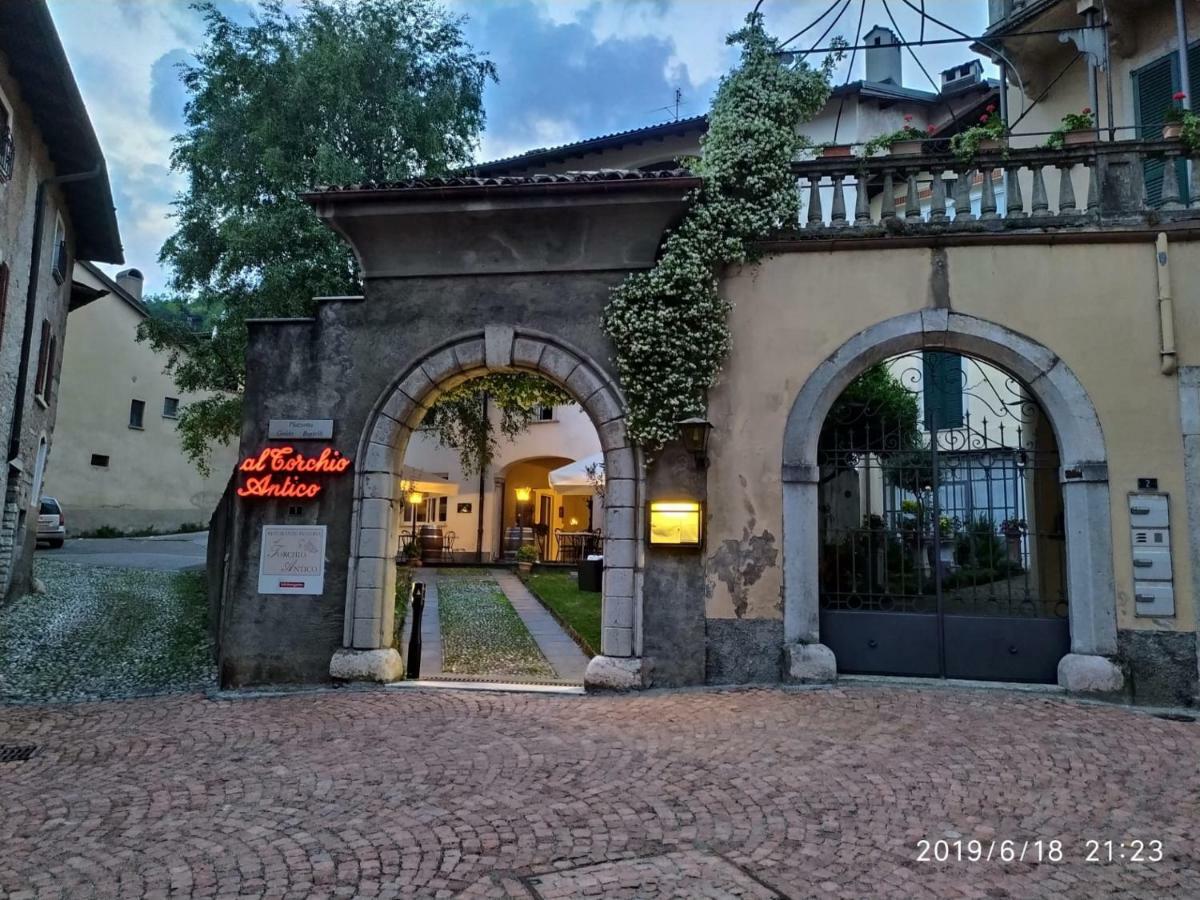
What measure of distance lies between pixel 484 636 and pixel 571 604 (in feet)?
8.97

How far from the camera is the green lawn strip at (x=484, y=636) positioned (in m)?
8.86

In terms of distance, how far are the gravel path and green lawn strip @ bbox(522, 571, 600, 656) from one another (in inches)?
175

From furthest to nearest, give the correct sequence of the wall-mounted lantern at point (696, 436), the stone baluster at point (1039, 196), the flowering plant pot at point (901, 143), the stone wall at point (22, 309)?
the stone wall at point (22, 309)
the flowering plant pot at point (901, 143)
the stone baluster at point (1039, 196)
the wall-mounted lantern at point (696, 436)

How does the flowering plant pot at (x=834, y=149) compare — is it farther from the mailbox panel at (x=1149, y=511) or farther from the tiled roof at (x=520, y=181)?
the mailbox panel at (x=1149, y=511)

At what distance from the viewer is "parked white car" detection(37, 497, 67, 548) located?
20.7 m

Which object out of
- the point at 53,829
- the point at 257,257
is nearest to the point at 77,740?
the point at 53,829

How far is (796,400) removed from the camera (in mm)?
7359

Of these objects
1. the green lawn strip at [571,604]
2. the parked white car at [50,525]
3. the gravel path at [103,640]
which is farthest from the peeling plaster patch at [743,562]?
the parked white car at [50,525]

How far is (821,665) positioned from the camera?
7.00 metres

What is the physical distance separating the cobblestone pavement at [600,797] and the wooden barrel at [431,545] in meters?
14.6

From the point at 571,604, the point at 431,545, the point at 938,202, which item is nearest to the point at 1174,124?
the point at 938,202

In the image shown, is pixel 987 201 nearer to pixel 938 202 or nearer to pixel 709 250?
pixel 938 202

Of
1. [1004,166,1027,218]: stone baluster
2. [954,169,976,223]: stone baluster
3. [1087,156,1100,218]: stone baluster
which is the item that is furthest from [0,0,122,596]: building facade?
[1087,156,1100,218]: stone baluster

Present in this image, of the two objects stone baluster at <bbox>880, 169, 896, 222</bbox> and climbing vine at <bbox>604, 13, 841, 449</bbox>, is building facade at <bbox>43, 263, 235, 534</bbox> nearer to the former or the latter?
climbing vine at <bbox>604, 13, 841, 449</bbox>
